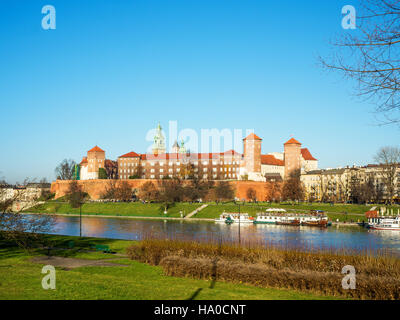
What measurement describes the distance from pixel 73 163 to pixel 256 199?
47.2 meters

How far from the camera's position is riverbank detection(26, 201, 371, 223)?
5273 centimetres

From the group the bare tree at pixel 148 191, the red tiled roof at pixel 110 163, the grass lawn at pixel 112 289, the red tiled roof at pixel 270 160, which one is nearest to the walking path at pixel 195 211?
the bare tree at pixel 148 191

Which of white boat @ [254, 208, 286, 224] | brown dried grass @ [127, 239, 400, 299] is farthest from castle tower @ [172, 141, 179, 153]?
brown dried grass @ [127, 239, 400, 299]

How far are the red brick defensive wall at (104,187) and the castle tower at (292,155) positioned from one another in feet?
67.9

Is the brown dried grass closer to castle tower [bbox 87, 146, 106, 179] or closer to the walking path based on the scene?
the walking path

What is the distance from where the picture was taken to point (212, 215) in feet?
189

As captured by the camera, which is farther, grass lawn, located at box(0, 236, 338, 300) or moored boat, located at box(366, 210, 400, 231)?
moored boat, located at box(366, 210, 400, 231)

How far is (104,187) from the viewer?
8950 cm

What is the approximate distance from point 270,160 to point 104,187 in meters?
38.5

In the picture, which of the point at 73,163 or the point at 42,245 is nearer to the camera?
the point at 42,245

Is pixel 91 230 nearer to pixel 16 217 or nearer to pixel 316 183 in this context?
pixel 16 217

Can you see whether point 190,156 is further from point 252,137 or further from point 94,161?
point 94,161

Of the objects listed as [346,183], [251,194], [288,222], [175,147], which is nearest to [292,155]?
[346,183]
